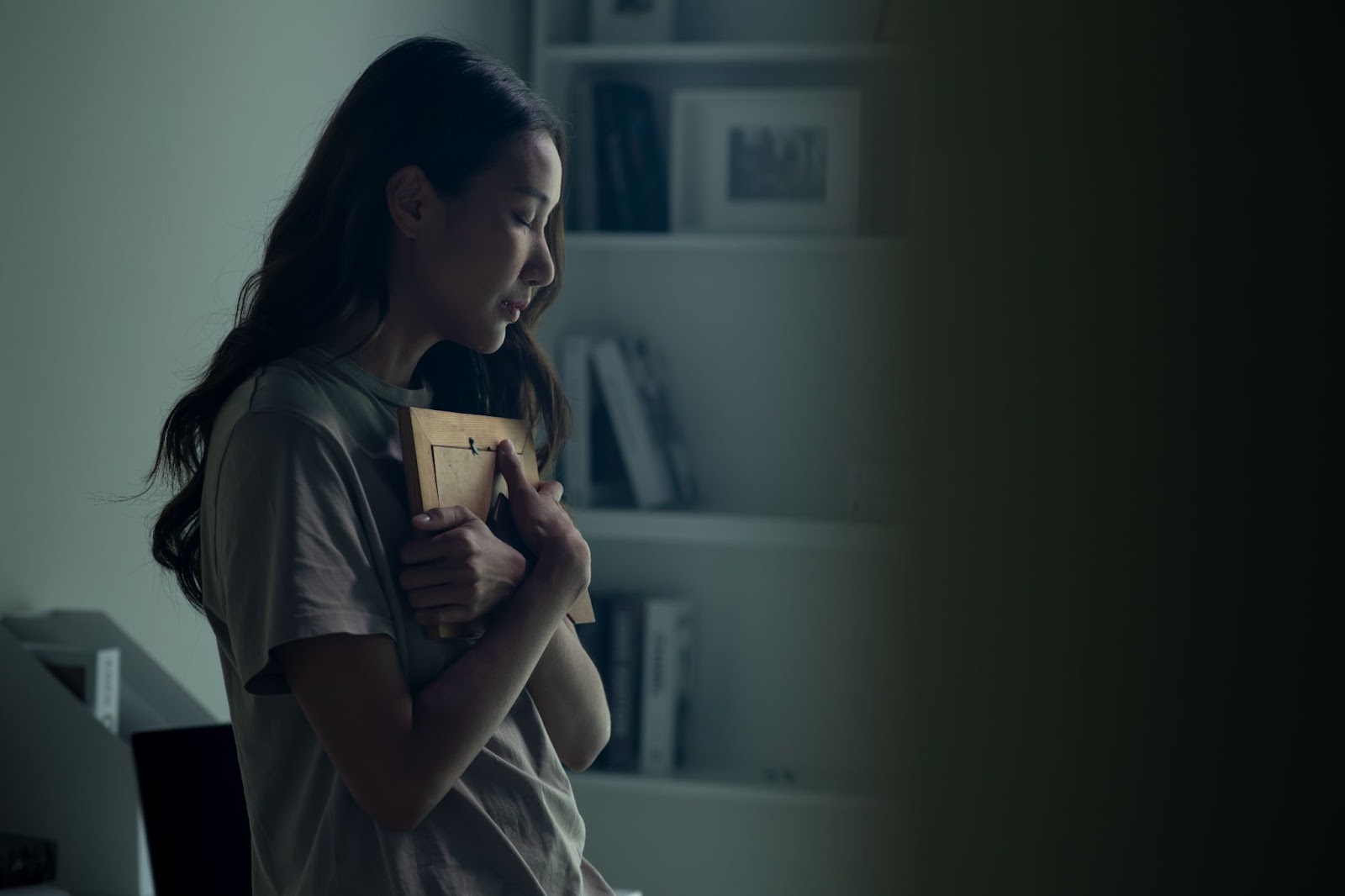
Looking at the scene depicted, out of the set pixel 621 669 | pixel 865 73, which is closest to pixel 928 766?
pixel 621 669

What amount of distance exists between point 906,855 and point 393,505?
51 cm

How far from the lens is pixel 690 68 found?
2.29m

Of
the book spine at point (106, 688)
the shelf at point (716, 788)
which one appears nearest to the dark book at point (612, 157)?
the shelf at point (716, 788)

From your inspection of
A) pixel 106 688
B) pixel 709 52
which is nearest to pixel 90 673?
pixel 106 688

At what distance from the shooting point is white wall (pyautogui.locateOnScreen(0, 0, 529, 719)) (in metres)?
1.23

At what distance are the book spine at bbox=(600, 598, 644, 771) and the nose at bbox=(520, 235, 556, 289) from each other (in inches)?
57.4

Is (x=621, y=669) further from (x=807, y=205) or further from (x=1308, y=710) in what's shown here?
(x=1308, y=710)

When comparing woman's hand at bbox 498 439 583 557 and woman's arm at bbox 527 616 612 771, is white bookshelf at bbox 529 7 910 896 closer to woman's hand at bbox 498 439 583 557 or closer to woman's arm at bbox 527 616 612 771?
A: woman's arm at bbox 527 616 612 771

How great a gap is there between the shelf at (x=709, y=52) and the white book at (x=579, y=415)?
1.68 feet

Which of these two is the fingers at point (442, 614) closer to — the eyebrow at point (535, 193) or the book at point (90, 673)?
the eyebrow at point (535, 193)

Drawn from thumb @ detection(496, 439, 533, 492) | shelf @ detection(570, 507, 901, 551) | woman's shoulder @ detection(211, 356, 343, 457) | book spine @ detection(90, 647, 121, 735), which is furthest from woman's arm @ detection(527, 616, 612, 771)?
shelf @ detection(570, 507, 901, 551)

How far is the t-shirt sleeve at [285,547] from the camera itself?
61 centimetres

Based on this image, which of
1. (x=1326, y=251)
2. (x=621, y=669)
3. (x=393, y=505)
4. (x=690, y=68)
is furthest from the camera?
(x=690, y=68)

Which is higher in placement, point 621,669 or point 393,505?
point 393,505
